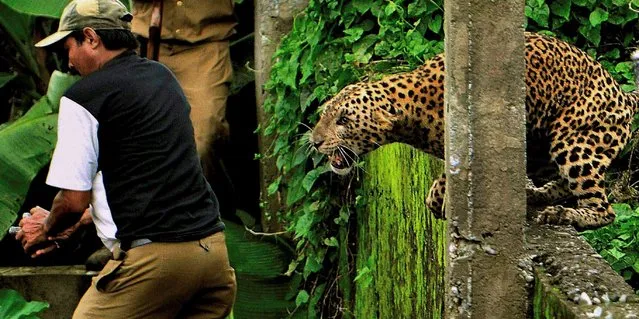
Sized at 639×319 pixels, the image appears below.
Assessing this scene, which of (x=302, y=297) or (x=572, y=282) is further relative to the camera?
(x=302, y=297)

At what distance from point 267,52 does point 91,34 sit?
12.2ft

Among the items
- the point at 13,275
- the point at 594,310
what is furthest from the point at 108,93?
the point at 13,275

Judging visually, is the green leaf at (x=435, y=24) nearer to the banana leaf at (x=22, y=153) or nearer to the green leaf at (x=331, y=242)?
the green leaf at (x=331, y=242)

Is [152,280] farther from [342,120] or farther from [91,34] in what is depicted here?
[342,120]

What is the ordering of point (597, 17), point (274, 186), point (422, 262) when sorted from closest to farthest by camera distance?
point (422, 262) → point (597, 17) → point (274, 186)

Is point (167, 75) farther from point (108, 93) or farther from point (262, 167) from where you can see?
point (262, 167)

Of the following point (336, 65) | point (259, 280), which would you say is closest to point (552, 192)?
point (336, 65)

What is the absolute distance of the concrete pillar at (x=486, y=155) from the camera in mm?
4461

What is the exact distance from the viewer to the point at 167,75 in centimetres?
546

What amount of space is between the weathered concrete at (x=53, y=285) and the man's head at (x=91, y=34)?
4.25 meters

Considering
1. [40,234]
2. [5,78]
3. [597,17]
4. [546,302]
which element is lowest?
[5,78]

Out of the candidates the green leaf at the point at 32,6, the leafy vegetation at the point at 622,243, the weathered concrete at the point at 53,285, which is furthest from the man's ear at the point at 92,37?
the weathered concrete at the point at 53,285

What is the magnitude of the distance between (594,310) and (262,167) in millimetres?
5416

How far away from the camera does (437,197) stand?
5586 mm
